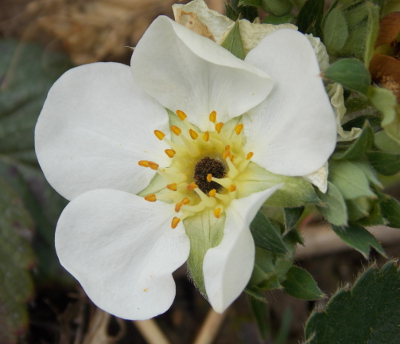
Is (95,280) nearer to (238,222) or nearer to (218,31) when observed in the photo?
(238,222)

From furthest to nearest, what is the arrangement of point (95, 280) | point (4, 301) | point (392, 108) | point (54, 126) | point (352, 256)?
point (352, 256) → point (4, 301) → point (54, 126) → point (95, 280) → point (392, 108)

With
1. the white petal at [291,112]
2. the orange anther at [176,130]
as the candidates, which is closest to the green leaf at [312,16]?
the white petal at [291,112]

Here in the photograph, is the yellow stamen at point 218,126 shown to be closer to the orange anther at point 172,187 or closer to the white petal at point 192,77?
the white petal at point 192,77

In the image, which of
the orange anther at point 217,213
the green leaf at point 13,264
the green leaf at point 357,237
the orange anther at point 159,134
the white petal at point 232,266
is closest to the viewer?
the white petal at point 232,266

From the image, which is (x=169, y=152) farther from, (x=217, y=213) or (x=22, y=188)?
(x=22, y=188)

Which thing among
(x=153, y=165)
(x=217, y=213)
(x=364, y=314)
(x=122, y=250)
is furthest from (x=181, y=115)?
(x=364, y=314)

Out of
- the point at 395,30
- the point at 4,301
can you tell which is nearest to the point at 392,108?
the point at 395,30
